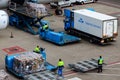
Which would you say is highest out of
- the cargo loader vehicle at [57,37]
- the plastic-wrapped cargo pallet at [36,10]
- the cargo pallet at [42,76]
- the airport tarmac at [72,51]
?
the plastic-wrapped cargo pallet at [36,10]

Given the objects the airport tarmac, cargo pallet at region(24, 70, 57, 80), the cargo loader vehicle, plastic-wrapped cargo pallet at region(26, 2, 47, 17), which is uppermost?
plastic-wrapped cargo pallet at region(26, 2, 47, 17)

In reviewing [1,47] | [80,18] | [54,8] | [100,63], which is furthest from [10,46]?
[54,8]

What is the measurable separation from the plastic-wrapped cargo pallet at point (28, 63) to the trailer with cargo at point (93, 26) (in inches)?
366

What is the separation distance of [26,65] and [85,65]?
16.9 feet

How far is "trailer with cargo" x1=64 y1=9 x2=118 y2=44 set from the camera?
3475 centimetres

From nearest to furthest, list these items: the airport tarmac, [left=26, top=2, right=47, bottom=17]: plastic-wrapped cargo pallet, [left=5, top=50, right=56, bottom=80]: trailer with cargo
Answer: [left=5, top=50, right=56, bottom=80]: trailer with cargo
the airport tarmac
[left=26, top=2, right=47, bottom=17]: plastic-wrapped cargo pallet

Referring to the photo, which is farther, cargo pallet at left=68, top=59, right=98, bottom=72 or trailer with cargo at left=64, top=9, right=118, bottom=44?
trailer with cargo at left=64, top=9, right=118, bottom=44

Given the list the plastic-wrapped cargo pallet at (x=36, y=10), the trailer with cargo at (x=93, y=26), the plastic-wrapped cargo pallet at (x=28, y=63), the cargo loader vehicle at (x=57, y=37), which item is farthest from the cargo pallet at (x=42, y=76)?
the plastic-wrapped cargo pallet at (x=36, y=10)

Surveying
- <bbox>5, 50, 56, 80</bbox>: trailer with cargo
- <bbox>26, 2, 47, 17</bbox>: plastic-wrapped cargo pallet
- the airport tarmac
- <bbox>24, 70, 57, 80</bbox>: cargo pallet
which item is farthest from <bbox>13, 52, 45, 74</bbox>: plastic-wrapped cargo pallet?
<bbox>26, 2, 47, 17</bbox>: plastic-wrapped cargo pallet

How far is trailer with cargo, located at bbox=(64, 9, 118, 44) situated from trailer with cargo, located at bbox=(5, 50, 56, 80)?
8668 millimetres

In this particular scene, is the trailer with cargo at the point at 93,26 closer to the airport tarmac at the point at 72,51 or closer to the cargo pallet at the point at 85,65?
the airport tarmac at the point at 72,51

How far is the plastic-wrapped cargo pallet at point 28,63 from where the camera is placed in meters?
26.7

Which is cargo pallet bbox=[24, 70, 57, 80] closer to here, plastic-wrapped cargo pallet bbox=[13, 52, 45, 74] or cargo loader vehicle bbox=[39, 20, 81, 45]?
plastic-wrapped cargo pallet bbox=[13, 52, 45, 74]

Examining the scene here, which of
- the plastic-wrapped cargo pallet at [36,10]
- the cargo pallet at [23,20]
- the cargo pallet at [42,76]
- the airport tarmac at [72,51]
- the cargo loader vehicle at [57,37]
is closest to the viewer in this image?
the cargo pallet at [42,76]
